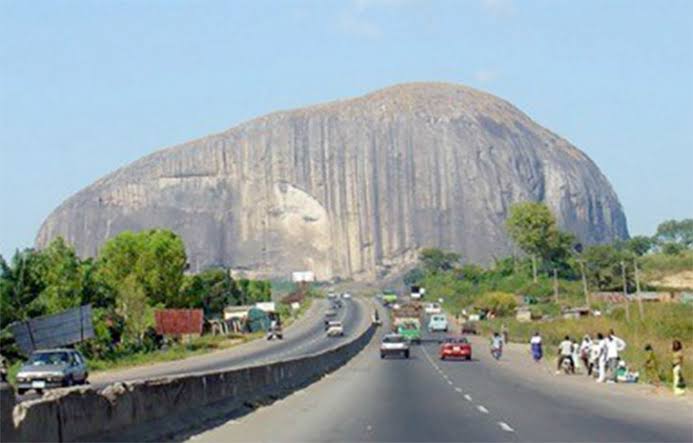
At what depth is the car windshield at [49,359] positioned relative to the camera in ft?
134

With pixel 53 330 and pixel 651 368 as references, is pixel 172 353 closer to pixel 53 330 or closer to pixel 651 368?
pixel 53 330

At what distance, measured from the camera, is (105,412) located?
58.2ft

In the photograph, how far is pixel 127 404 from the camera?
19.1 m

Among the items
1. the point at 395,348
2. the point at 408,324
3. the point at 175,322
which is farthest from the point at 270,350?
the point at 395,348

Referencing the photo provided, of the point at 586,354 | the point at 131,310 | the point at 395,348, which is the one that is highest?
the point at 131,310

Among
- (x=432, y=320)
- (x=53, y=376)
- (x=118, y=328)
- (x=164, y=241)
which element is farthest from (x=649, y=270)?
(x=53, y=376)

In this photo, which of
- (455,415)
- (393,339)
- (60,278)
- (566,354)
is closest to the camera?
(455,415)

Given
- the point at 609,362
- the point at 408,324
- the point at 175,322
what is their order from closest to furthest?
the point at 609,362
the point at 175,322
the point at 408,324

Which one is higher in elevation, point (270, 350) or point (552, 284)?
point (552, 284)

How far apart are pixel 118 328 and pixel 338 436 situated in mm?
70859

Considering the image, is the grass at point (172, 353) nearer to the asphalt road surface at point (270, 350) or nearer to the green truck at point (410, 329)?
the asphalt road surface at point (270, 350)

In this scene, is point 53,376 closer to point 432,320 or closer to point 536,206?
point 432,320

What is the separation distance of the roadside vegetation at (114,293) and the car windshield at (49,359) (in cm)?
1254

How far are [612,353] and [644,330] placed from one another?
29882mm
